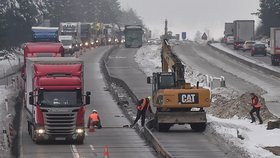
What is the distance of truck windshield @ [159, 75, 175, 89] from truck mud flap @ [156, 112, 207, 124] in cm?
138

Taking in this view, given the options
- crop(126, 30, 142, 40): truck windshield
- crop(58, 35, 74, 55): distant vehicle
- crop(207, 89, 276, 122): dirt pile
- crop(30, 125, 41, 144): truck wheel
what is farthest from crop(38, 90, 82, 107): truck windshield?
crop(126, 30, 142, 40): truck windshield

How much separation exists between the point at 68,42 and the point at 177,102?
6134cm

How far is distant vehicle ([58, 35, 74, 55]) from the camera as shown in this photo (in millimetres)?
93062

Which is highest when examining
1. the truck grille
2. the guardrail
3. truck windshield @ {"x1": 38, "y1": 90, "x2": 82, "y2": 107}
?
truck windshield @ {"x1": 38, "y1": 90, "x2": 82, "y2": 107}

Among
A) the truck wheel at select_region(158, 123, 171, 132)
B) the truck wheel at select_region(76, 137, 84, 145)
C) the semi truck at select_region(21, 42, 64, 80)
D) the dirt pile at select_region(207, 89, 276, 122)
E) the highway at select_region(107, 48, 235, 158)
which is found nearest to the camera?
the highway at select_region(107, 48, 235, 158)

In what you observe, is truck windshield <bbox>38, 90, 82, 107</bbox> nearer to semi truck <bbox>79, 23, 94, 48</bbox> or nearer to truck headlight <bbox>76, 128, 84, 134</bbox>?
truck headlight <bbox>76, 128, 84, 134</bbox>

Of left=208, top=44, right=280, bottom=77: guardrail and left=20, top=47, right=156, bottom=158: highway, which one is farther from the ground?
left=20, top=47, right=156, bottom=158: highway

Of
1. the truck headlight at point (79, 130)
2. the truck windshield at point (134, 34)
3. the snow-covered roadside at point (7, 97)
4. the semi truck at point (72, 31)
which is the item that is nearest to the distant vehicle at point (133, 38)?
the truck windshield at point (134, 34)

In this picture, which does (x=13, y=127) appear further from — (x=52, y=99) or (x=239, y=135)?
(x=239, y=135)

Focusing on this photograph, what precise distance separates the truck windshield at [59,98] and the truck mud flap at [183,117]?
15.2 ft

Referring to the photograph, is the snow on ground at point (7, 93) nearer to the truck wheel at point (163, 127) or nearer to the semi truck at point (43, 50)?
the semi truck at point (43, 50)

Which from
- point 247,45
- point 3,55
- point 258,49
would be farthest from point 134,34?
point 3,55

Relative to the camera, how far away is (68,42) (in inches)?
3757

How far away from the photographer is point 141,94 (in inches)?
2030
